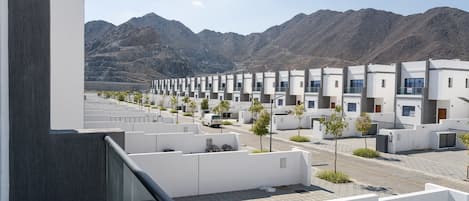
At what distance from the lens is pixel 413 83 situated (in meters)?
31.7

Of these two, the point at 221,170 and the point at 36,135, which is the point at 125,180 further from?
the point at 221,170

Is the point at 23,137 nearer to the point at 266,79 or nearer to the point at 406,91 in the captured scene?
the point at 406,91

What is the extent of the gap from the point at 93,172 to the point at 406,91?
109 feet

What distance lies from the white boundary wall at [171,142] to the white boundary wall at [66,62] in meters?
8.82

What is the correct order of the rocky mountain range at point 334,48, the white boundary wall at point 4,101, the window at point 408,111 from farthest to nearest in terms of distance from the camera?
the rocky mountain range at point 334,48 < the window at point 408,111 < the white boundary wall at point 4,101

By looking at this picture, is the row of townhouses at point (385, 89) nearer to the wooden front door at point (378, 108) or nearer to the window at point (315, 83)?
the wooden front door at point (378, 108)

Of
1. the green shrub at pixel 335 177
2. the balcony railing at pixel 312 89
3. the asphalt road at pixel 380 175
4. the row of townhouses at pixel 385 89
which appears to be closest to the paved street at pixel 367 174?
the asphalt road at pixel 380 175

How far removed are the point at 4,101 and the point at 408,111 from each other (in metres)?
33.3

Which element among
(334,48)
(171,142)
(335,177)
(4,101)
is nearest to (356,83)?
(335,177)

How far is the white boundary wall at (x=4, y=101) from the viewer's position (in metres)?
3.23

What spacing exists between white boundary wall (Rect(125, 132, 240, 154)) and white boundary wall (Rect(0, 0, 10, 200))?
48.6 ft

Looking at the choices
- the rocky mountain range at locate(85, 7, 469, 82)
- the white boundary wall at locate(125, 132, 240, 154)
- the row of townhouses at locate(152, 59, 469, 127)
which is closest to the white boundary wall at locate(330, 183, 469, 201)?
the white boundary wall at locate(125, 132, 240, 154)

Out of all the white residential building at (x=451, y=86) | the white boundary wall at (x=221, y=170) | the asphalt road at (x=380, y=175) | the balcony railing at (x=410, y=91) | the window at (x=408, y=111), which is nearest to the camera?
the white boundary wall at (x=221, y=170)

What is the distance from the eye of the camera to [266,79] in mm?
50844
